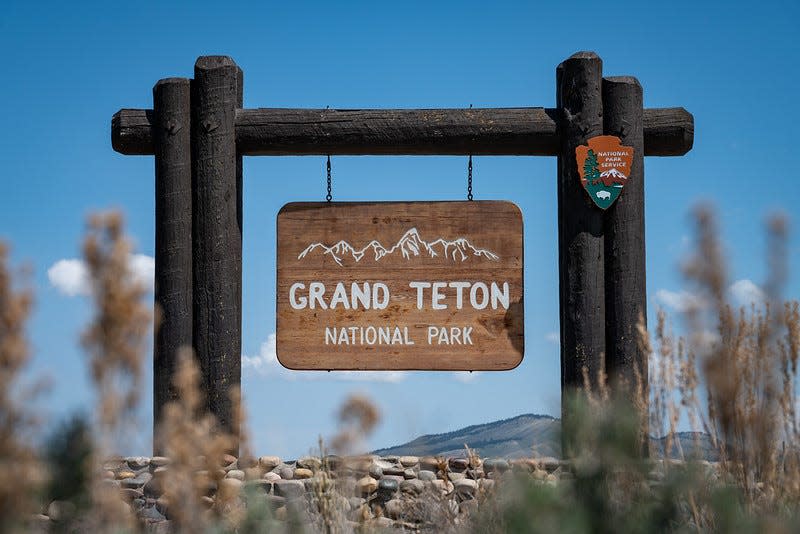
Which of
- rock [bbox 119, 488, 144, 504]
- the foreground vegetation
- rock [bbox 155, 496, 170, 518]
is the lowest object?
rock [bbox 155, 496, 170, 518]

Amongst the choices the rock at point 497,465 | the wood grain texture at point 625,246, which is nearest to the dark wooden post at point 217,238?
the rock at point 497,465

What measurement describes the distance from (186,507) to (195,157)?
18.5 ft

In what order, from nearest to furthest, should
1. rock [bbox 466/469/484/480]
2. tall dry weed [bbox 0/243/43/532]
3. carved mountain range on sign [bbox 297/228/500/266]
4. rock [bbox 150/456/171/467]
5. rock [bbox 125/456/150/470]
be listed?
tall dry weed [bbox 0/243/43/532]
rock [bbox 466/469/484/480]
rock [bbox 150/456/171/467]
rock [bbox 125/456/150/470]
carved mountain range on sign [bbox 297/228/500/266]

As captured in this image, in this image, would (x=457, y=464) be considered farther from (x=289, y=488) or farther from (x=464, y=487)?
(x=289, y=488)

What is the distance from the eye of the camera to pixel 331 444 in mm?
3189

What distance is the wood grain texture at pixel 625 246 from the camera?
7.03 metres

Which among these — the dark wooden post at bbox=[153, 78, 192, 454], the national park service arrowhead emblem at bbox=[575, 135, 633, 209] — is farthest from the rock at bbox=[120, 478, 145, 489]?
the national park service arrowhead emblem at bbox=[575, 135, 633, 209]

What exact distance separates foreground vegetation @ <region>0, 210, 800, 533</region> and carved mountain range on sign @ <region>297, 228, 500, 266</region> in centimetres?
292

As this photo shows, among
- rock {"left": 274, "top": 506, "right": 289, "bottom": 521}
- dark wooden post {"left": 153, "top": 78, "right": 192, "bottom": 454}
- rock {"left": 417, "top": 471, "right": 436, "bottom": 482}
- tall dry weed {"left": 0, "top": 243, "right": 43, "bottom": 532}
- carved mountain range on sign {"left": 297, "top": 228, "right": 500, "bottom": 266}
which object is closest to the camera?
tall dry weed {"left": 0, "top": 243, "right": 43, "bottom": 532}

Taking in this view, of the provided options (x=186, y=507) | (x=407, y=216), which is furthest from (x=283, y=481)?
(x=186, y=507)

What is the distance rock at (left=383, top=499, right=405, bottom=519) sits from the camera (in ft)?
21.1

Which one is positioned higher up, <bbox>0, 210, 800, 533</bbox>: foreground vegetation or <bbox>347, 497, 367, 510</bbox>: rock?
<bbox>0, 210, 800, 533</bbox>: foreground vegetation

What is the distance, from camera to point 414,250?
7453 millimetres

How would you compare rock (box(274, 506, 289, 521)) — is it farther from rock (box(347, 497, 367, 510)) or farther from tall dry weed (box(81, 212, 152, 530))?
tall dry weed (box(81, 212, 152, 530))
